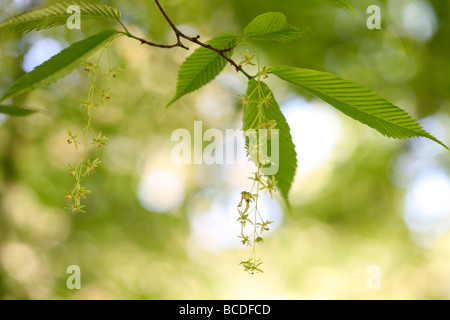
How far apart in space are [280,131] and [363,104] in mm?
136

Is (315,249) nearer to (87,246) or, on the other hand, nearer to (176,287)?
(176,287)

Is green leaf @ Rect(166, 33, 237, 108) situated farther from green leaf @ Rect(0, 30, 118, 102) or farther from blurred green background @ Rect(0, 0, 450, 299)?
blurred green background @ Rect(0, 0, 450, 299)

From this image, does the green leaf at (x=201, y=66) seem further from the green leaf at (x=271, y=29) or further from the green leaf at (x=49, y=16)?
the green leaf at (x=49, y=16)

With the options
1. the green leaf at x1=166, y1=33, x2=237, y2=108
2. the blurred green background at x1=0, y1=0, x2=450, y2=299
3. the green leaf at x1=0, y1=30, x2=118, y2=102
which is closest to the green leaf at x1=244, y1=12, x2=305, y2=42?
the green leaf at x1=166, y1=33, x2=237, y2=108

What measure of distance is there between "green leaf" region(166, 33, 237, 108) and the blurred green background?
2.36 m

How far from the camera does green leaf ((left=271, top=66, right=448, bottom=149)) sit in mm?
573

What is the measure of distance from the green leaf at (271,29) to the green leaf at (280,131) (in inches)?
2.9

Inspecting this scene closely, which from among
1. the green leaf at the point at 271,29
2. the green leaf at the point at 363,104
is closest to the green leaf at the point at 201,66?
the green leaf at the point at 271,29

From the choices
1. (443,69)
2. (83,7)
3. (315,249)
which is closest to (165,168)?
(315,249)

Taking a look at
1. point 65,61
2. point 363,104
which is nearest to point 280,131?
point 363,104

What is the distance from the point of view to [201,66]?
0.69 meters

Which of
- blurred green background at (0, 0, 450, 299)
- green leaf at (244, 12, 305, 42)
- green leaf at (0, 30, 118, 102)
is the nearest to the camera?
green leaf at (0, 30, 118, 102)

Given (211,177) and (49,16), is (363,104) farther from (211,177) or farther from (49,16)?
(211,177)

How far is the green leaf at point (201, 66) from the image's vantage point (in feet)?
2.16
